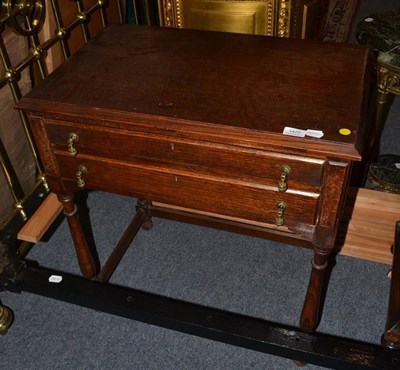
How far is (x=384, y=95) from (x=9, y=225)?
4.90 ft

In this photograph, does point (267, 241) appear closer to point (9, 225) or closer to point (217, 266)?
point (217, 266)

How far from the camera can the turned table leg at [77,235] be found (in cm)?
158

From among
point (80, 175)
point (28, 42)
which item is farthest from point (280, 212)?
point (28, 42)

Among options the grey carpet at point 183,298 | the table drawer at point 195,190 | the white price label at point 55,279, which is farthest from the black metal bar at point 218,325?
the table drawer at point 195,190

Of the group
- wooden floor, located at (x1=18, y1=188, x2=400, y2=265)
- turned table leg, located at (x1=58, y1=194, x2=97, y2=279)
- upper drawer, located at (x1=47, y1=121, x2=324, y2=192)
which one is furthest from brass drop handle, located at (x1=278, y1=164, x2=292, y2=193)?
wooden floor, located at (x1=18, y1=188, x2=400, y2=265)

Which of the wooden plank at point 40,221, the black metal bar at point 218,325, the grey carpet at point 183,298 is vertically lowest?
the grey carpet at point 183,298

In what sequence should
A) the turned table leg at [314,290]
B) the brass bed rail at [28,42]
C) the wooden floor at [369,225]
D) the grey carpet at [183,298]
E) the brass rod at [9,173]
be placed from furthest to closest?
1. the wooden floor at [369,225]
2. the grey carpet at [183,298]
3. the brass rod at [9,173]
4. the brass bed rail at [28,42]
5. the turned table leg at [314,290]

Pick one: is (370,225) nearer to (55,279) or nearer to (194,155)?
(194,155)

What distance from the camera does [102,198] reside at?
2.47 metres

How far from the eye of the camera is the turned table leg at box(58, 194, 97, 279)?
1579mm

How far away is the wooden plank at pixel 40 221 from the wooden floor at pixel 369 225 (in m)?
1.13

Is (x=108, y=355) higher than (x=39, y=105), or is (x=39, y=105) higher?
(x=39, y=105)

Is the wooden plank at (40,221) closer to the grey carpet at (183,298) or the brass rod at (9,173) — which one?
the brass rod at (9,173)

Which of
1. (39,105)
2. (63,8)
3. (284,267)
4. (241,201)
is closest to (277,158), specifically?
(241,201)
